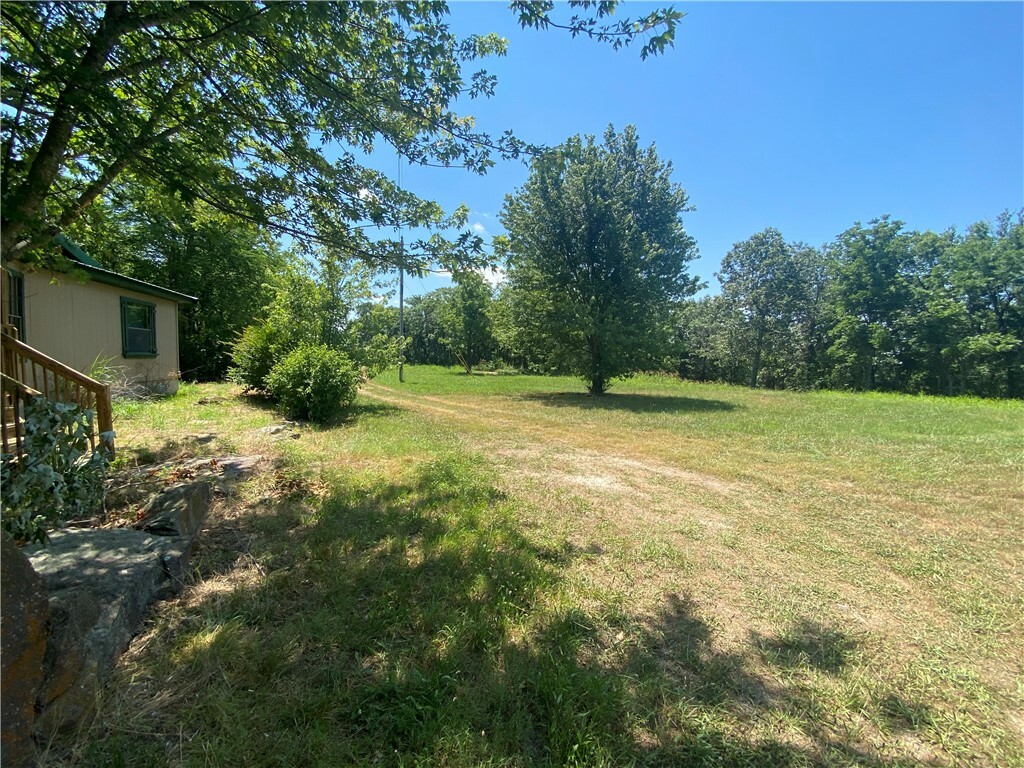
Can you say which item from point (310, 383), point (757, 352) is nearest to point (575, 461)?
point (310, 383)

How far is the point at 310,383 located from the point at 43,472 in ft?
21.1

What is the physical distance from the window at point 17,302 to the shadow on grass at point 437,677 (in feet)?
25.0

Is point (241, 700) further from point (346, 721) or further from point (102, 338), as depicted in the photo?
point (102, 338)

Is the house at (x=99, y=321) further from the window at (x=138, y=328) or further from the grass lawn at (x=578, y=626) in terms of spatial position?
the grass lawn at (x=578, y=626)

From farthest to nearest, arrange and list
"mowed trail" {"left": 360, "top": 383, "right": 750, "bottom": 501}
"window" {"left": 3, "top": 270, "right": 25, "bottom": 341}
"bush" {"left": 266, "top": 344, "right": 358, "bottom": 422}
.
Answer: "bush" {"left": 266, "top": 344, "right": 358, "bottom": 422}
"window" {"left": 3, "top": 270, "right": 25, "bottom": 341}
"mowed trail" {"left": 360, "top": 383, "right": 750, "bottom": 501}

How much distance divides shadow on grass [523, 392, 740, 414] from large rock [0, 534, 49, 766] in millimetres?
11176

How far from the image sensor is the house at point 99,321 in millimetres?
7664

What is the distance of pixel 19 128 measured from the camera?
9.32 feet

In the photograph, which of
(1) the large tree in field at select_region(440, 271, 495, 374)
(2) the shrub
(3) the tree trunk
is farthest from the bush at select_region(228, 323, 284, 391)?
(3) the tree trunk

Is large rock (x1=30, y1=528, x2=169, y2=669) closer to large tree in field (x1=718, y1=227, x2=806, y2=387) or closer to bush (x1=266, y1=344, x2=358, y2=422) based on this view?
bush (x1=266, y1=344, x2=358, y2=422)

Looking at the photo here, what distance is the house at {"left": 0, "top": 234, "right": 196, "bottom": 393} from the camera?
766 centimetres

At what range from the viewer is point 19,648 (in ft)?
4.64

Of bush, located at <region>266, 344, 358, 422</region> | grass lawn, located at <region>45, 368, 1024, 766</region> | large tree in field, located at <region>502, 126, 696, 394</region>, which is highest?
large tree in field, located at <region>502, 126, 696, 394</region>

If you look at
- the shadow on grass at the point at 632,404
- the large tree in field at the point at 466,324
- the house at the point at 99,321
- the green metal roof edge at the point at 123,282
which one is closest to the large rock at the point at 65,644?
the house at the point at 99,321
